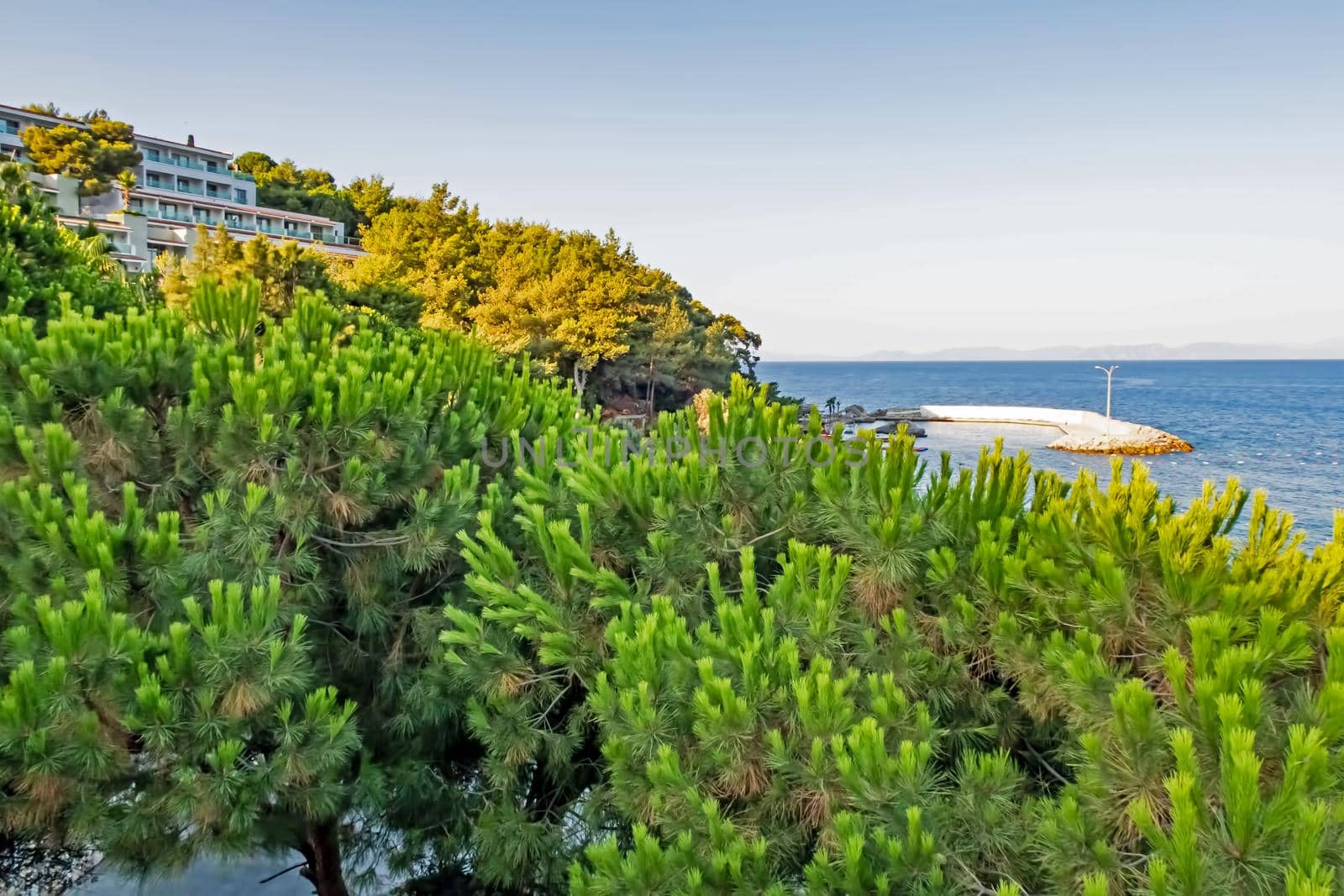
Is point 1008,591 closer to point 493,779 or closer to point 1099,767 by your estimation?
point 1099,767

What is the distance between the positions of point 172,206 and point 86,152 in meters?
4.50

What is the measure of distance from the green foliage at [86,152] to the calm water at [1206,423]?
46320 millimetres

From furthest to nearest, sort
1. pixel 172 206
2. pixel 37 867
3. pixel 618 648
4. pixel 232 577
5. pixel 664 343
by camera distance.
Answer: pixel 172 206
pixel 664 343
pixel 37 867
pixel 232 577
pixel 618 648

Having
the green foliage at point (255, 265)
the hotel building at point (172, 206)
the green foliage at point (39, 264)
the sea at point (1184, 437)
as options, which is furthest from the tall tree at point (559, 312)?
the green foliage at point (39, 264)

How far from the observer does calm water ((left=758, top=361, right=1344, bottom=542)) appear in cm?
3734

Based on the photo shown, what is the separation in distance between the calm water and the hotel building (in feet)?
133

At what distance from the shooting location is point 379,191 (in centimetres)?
4853

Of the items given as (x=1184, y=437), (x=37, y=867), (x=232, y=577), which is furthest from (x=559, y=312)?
(x=1184, y=437)

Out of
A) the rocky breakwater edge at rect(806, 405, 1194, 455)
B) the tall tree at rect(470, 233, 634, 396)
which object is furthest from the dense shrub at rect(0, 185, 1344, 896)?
the rocky breakwater edge at rect(806, 405, 1194, 455)

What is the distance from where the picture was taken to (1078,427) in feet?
183

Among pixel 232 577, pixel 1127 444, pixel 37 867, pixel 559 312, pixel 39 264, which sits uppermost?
pixel 559 312

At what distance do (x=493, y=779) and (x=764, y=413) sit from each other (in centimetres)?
256

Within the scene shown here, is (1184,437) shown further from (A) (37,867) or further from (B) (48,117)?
(B) (48,117)

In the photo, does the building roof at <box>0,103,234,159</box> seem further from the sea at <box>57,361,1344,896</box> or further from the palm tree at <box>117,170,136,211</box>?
the sea at <box>57,361,1344,896</box>
